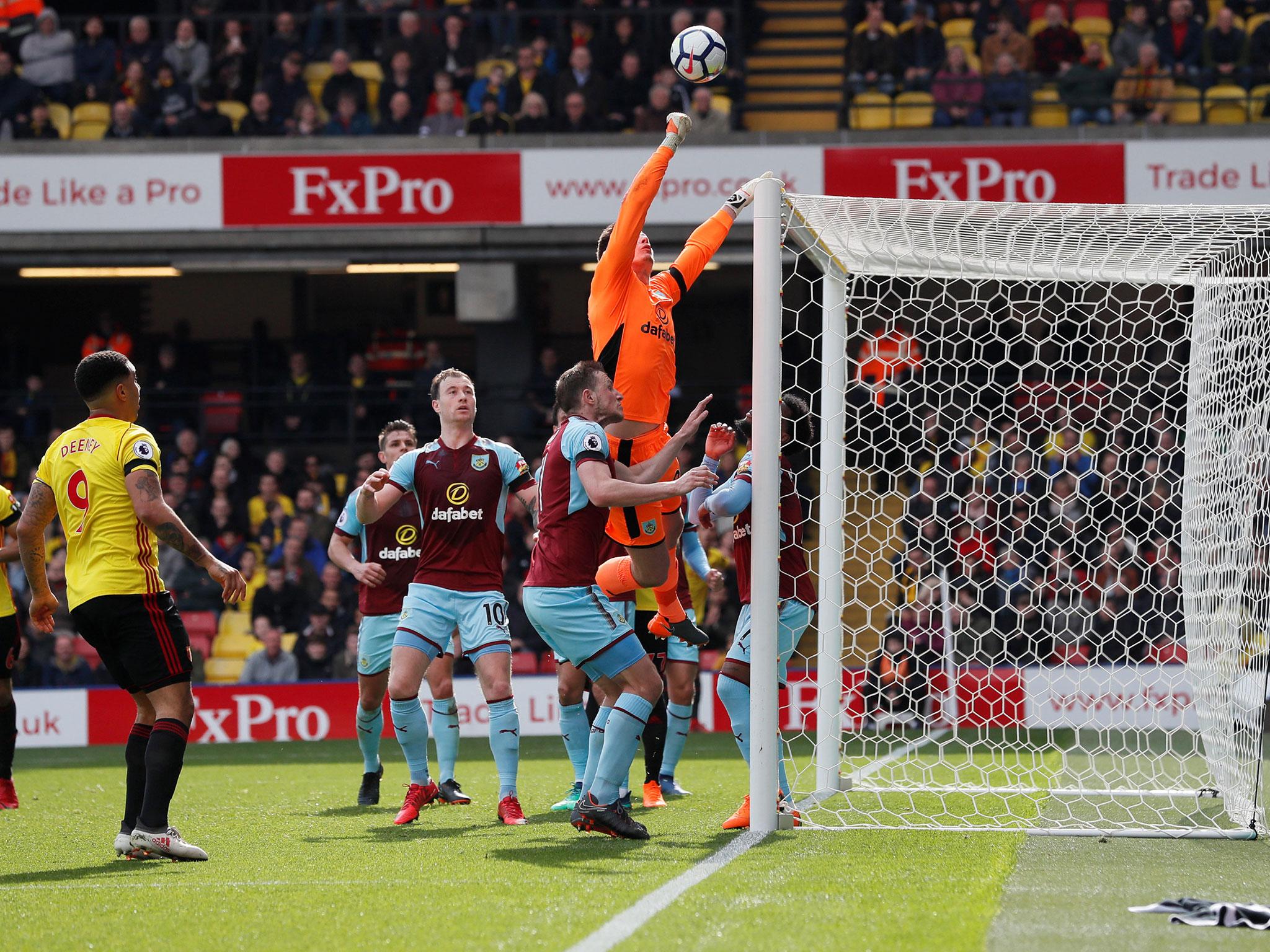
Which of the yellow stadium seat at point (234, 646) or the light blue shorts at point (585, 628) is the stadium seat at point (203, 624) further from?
the light blue shorts at point (585, 628)

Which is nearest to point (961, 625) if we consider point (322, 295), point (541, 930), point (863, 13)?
point (541, 930)

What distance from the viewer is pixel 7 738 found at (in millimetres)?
8906

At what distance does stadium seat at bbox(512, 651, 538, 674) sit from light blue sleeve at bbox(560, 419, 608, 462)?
28.1 feet

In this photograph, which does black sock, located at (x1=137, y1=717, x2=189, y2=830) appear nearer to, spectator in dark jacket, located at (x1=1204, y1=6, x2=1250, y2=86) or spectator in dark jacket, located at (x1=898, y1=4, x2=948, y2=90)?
spectator in dark jacket, located at (x1=898, y1=4, x2=948, y2=90)

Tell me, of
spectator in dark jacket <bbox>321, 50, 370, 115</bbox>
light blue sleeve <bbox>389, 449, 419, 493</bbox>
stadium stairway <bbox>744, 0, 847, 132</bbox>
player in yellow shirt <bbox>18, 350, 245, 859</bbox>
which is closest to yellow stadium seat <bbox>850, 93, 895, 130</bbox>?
stadium stairway <bbox>744, 0, 847, 132</bbox>

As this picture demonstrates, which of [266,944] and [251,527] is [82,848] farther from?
[251,527]

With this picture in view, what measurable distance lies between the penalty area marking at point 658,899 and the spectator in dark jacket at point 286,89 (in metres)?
13.3

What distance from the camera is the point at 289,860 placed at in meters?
6.41

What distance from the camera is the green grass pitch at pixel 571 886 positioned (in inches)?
183

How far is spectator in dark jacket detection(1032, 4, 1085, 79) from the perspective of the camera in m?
17.6

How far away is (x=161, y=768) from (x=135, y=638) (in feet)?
1.87

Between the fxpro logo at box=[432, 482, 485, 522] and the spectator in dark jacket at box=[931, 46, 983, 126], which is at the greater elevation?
the spectator in dark jacket at box=[931, 46, 983, 126]

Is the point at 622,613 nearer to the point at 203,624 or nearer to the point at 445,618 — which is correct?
the point at 445,618

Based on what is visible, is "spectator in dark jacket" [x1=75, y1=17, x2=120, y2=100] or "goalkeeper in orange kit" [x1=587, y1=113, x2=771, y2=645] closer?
"goalkeeper in orange kit" [x1=587, y1=113, x2=771, y2=645]
